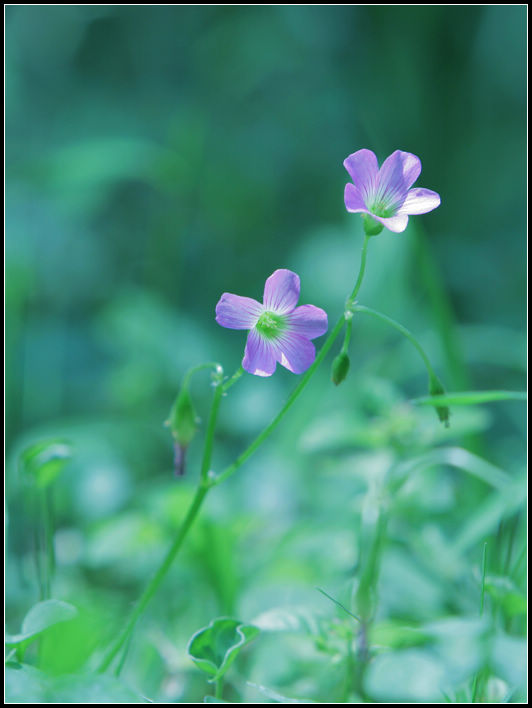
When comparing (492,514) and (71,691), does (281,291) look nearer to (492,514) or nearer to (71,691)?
(71,691)

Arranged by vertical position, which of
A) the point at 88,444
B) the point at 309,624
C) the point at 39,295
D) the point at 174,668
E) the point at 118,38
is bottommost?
the point at 174,668

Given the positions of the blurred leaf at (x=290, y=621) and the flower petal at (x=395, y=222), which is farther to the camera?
the blurred leaf at (x=290, y=621)

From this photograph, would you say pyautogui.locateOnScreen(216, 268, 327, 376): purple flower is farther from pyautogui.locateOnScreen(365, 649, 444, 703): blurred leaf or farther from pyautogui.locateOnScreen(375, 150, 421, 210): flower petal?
pyautogui.locateOnScreen(365, 649, 444, 703): blurred leaf

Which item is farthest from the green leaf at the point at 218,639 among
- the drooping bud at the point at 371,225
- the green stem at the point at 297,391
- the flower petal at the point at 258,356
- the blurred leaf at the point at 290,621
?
the drooping bud at the point at 371,225

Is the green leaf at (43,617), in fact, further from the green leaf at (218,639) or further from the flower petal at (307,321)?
the flower petal at (307,321)

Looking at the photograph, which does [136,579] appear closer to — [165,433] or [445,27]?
[165,433]

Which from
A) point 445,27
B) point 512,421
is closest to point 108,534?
point 512,421
